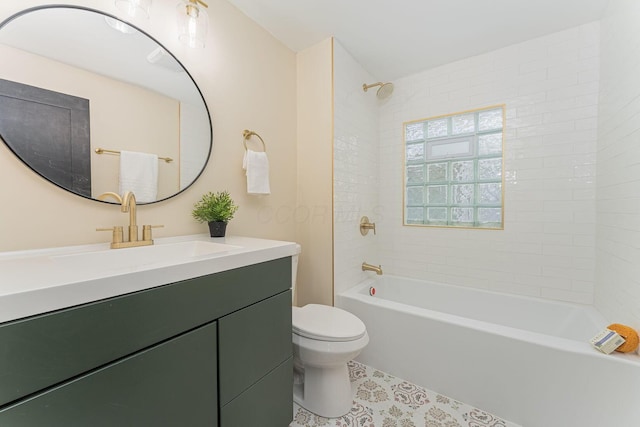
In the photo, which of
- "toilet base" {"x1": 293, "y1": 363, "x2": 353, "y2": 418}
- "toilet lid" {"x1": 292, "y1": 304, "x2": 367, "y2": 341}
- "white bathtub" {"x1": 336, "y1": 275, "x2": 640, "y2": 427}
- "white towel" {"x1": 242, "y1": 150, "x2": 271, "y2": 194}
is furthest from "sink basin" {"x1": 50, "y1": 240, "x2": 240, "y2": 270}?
"white bathtub" {"x1": 336, "y1": 275, "x2": 640, "y2": 427}

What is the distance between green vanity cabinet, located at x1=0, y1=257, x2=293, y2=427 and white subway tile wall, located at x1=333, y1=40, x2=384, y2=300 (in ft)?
2.99

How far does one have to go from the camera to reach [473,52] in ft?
6.91

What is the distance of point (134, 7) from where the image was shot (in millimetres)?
1146

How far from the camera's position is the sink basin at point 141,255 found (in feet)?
3.08

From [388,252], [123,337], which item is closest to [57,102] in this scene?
[123,337]

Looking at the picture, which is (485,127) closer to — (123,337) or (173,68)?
(173,68)

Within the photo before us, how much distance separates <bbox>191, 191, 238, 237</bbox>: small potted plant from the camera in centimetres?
140

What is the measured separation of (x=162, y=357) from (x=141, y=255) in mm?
503

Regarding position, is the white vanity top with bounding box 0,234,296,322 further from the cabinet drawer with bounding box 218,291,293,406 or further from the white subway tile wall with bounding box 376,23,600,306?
the white subway tile wall with bounding box 376,23,600,306

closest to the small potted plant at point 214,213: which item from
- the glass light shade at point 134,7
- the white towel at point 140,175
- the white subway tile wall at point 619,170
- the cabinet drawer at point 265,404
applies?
the white towel at point 140,175

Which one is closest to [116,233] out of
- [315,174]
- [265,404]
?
Answer: [265,404]

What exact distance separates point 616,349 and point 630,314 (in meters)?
0.21

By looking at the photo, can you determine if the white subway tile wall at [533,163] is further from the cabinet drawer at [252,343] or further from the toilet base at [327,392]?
the cabinet drawer at [252,343]

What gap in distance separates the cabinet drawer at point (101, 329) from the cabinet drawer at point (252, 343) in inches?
3.1
